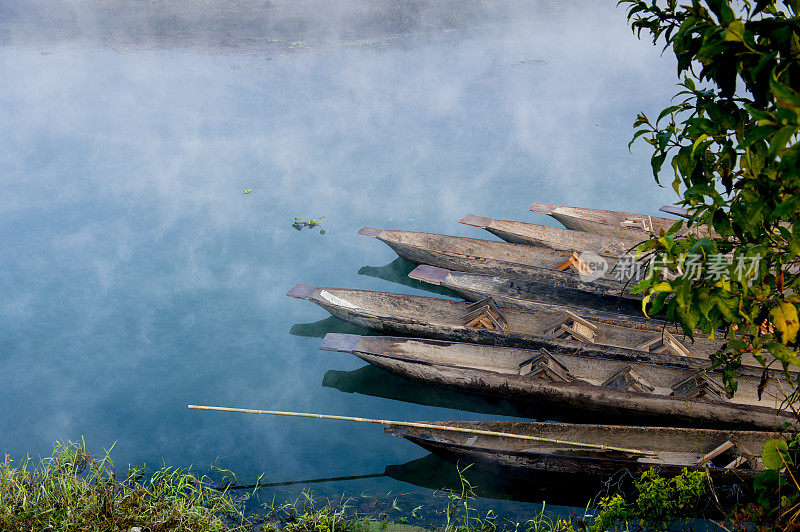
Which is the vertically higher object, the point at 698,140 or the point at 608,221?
the point at 698,140

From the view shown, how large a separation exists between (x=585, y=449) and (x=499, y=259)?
3.43m

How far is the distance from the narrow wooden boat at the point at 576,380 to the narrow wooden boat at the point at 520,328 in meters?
0.13

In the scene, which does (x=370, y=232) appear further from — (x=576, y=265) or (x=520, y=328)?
(x=576, y=265)

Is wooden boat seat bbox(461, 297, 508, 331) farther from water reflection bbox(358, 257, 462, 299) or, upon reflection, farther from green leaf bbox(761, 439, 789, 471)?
green leaf bbox(761, 439, 789, 471)

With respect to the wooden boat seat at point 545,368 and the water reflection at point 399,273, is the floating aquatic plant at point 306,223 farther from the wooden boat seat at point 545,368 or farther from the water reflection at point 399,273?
the wooden boat seat at point 545,368

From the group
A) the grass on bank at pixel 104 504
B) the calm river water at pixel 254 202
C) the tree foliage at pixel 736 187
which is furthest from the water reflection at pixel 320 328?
the tree foliage at pixel 736 187

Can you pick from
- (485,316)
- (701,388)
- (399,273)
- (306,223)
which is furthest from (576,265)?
(306,223)

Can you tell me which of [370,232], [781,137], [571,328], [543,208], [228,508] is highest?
[781,137]

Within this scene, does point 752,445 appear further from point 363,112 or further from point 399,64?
point 399,64

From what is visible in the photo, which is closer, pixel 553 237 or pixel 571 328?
pixel 571 328

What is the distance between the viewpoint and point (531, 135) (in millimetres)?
13656

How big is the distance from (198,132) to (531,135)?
25.3ft

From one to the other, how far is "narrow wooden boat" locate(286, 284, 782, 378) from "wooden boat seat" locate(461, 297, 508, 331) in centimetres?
10

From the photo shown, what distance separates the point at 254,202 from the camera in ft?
36.4
